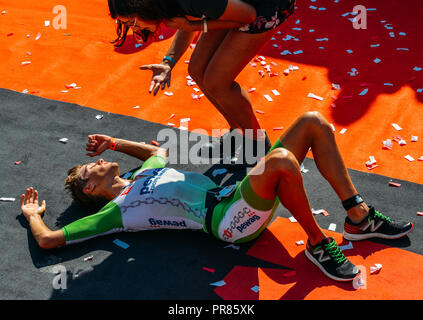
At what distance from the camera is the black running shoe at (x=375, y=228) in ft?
11.2

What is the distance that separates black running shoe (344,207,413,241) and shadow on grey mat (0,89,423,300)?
69 mm

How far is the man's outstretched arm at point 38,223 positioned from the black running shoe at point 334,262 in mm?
1656

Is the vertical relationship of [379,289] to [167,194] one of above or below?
below

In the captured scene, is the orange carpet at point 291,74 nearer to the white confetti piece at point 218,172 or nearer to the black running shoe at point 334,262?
the white confetti piece at point 218,172

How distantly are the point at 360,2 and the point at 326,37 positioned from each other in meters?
0.98

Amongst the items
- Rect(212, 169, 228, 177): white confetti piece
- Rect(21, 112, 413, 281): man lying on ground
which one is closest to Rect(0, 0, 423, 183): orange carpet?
Rect(212, 169, 228, 177): white confetti piece

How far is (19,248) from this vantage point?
361 cm

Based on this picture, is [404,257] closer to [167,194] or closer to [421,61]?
[167,194]

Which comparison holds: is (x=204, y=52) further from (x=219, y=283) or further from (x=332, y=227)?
(x=219, y=283)

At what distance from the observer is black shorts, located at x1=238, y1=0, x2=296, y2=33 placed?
3.64 metres

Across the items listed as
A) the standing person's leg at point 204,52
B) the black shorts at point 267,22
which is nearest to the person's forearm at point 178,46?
the standing person's leg at point 204,52

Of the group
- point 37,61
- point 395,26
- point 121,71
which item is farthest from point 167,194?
point 395,26

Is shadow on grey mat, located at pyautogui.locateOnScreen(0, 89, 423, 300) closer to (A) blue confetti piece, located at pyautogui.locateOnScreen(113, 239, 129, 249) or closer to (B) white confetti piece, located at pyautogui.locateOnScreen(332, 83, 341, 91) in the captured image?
(A) blue confetti piece, located at pyautogui.locateOnScreen(113, 239, 129, 249)

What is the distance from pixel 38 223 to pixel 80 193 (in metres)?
0.34
